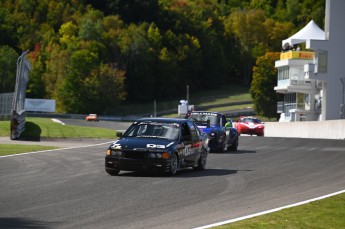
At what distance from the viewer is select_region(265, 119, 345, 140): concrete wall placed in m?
52.9

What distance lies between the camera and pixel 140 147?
821 inches

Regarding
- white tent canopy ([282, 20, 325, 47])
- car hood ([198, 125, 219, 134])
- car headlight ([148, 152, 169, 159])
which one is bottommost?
car hood ([198, 125, 219, 134])

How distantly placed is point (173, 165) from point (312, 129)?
3689 centimetres

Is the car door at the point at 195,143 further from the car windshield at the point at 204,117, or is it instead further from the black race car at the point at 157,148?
the car windshield at the point at 204,117

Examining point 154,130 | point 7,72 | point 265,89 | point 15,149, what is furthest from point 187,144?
point 7,72

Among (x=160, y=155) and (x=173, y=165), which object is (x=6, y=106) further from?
(x=160, y=155)

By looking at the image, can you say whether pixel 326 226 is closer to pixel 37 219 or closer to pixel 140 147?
pixel 37 219

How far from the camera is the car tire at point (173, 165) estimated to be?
2109 cm

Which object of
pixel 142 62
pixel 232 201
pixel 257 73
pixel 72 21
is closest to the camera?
pixel 232 201

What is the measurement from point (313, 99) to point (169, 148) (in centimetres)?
7577

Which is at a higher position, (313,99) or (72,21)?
(72,21)

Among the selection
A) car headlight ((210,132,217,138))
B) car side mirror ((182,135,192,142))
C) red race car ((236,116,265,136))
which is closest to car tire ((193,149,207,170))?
car side mirror ((182,135,192,142))

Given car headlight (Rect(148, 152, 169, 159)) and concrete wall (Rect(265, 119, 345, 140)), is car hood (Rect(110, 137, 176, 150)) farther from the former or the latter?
concrete wall (Rect(265, 119, 345, 140))

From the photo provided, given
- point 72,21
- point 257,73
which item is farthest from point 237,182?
point 72,21
